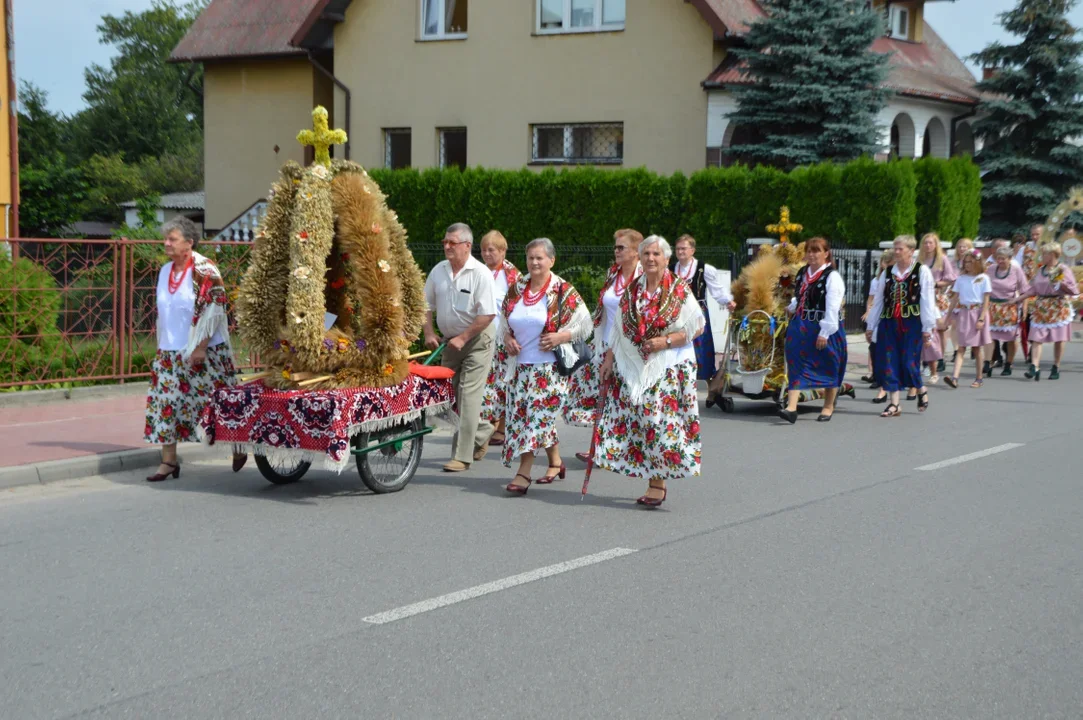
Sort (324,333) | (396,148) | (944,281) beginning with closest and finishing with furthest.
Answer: (324,333)
(944,281)
(396,148)

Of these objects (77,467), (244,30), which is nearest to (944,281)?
(77,467)

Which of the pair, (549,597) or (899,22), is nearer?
(549,597)

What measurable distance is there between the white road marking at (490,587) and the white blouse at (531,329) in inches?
83.8

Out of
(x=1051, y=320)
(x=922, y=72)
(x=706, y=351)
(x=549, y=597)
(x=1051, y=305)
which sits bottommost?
(x=549, y=597)

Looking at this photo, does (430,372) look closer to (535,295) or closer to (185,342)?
(535,295)

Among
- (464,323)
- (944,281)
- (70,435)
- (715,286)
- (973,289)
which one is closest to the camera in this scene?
(464,323)

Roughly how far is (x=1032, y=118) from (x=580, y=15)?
1209cm

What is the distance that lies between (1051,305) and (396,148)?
1688cm

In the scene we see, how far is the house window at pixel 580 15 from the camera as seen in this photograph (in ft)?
89.9

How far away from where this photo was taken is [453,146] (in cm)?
2969

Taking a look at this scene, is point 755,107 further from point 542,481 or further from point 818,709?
point 818,709

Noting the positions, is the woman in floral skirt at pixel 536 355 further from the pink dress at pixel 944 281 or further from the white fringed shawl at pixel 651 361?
the pink dress at pixel 944 281

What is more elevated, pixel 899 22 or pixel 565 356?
pixel 899 22

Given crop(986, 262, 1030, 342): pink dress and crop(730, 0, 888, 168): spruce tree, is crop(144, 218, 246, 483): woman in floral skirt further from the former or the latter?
crop(730, 0, 888, 168): spruce tree
